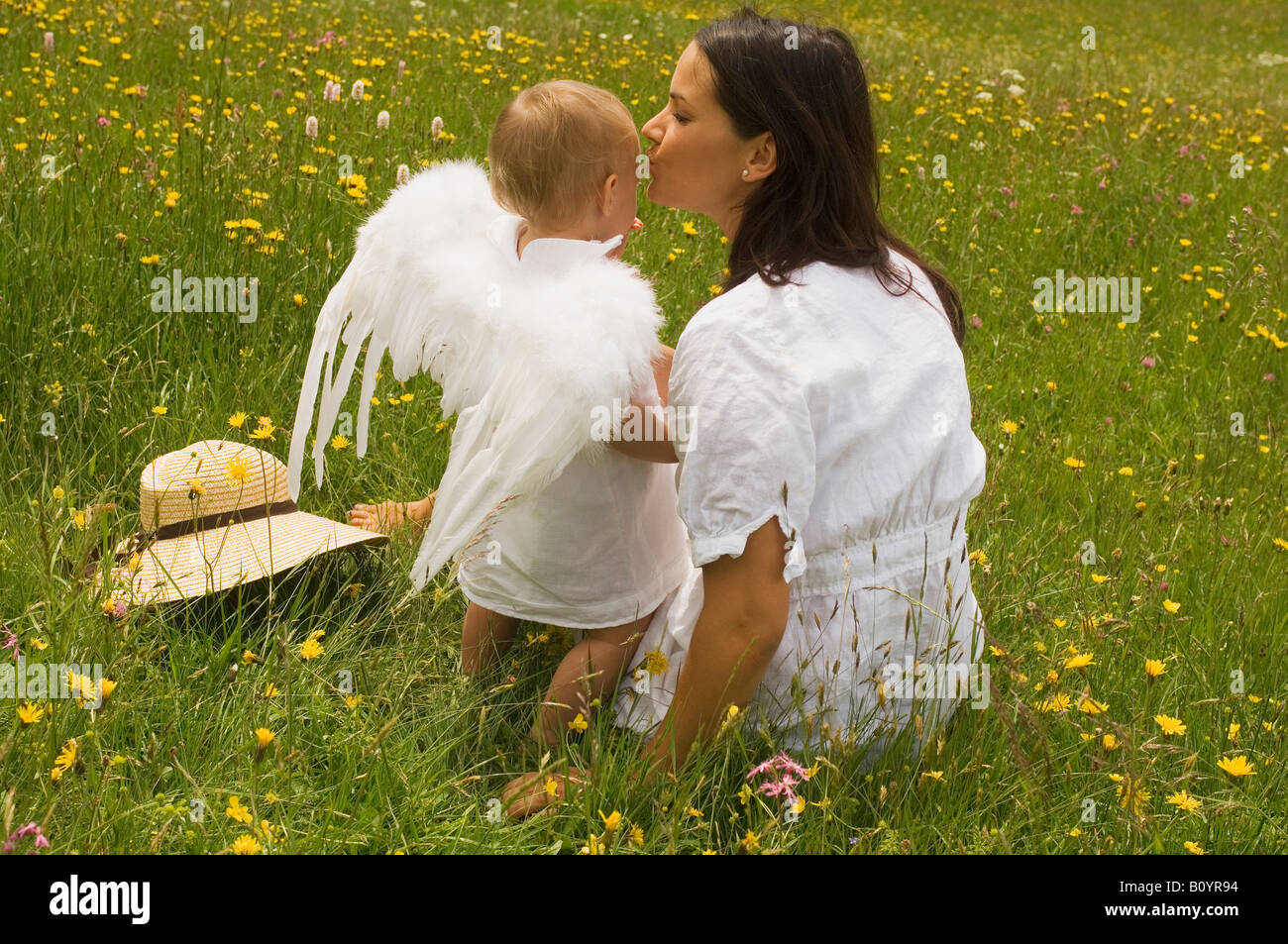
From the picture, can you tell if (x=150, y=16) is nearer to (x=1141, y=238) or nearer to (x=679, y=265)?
(x=679, y=265)

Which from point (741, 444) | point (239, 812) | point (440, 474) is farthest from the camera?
point (440, 474)

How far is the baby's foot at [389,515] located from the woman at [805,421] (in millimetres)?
870

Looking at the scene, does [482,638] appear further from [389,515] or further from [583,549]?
[389,515]

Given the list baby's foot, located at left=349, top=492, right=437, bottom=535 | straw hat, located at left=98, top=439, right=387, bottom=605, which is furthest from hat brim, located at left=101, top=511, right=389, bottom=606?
baby's foot, located at left=349, top=492, right=437, bottom=535

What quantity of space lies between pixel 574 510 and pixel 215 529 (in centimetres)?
81

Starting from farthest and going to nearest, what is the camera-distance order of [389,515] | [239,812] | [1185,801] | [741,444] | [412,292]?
[389,515]
[412,292]
[1185,801]
[741,444]
[239,812]

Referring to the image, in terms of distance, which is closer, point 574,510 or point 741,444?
point 741,444

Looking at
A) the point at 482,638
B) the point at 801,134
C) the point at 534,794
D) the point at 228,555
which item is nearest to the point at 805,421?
the point at 801,134

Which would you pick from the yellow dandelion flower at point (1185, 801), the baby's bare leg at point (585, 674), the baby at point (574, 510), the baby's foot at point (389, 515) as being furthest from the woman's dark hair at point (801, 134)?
the baby's foot at point (389, 515)

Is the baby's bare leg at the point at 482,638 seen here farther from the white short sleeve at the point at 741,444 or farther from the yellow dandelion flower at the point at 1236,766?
the yellow dandelion flower at the point at 1236,766

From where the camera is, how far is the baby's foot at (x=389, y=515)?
2986 millimetres

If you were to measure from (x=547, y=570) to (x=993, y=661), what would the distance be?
98 cm

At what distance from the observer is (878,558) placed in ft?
7.23

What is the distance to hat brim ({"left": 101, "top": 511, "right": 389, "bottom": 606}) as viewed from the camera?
2.46 m
